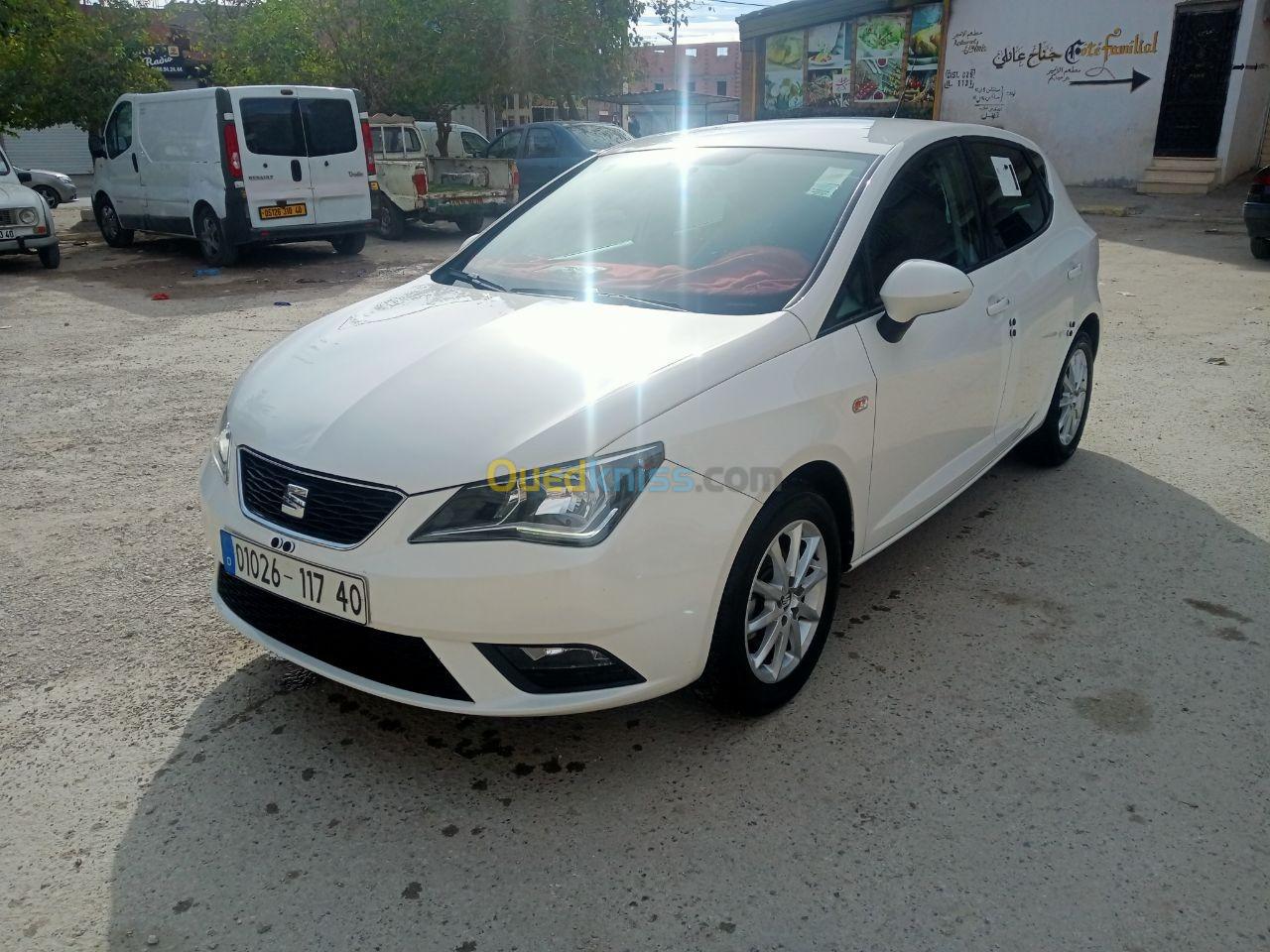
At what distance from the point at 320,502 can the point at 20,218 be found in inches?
460

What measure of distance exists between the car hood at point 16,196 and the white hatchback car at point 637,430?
34.1 ft

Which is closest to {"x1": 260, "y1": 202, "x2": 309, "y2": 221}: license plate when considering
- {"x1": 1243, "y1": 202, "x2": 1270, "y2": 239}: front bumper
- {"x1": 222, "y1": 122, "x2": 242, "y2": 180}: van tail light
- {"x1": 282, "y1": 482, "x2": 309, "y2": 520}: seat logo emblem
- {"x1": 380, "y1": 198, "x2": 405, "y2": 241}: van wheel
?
{"x1": 222, "y1": 122, "x2": 242, "y2": 180}: van tail light

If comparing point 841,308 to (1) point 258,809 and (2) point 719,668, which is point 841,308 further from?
(1) point 258,809

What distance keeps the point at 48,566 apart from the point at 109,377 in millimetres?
3405

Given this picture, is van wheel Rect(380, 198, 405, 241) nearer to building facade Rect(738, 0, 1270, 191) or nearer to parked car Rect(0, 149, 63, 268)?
parked car Rect(0, 149, 63, 268)

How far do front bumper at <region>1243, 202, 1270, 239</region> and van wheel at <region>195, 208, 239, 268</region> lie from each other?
11485 mm

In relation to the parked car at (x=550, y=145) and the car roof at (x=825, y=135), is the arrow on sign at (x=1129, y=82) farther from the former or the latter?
the car roof at (x=825, y=135)

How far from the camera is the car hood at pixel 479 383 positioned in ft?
7.98

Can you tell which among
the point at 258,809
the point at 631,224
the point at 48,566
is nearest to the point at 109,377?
the point at 48,566

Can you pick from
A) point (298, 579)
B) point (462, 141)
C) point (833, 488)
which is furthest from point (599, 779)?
point (462, 141)

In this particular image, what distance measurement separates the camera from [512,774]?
107 inches

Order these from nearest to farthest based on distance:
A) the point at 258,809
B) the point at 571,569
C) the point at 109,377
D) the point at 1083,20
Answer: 1. the point at 571,569
2. the point at 258,809
3. the point at 109,377
4. the point at 1083,20

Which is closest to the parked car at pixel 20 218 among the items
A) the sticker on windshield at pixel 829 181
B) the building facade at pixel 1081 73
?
the sticker on windshield at pixel 829 181

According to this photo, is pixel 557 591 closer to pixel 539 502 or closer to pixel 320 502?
pixel 539 502
